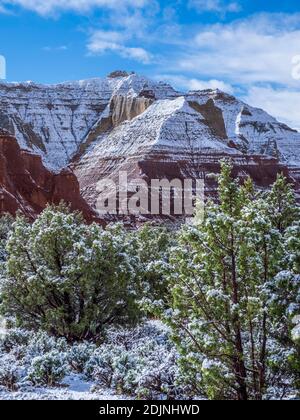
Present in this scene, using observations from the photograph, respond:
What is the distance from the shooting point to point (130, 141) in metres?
154

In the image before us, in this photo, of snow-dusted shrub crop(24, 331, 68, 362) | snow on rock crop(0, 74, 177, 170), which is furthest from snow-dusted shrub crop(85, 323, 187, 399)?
snow on rock crop(0, 74, 177, 170)

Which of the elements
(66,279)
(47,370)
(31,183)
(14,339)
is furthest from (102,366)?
(31,183)

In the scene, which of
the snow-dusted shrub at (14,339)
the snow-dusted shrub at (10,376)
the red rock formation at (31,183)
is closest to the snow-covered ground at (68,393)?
→ the snow-dusted shrub at (10,376)

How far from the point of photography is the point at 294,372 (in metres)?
8.95

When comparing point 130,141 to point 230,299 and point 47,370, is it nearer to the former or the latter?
point 47,370

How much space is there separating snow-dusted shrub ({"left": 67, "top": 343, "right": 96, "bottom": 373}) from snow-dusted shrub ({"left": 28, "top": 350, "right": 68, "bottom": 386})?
1.25 metres

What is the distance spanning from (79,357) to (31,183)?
241 feet

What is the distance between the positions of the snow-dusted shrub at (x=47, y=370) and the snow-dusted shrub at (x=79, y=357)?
1252mm

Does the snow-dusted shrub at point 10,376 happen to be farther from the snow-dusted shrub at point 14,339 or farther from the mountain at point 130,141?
the mountain at point 130,141

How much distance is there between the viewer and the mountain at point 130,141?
139500 mm

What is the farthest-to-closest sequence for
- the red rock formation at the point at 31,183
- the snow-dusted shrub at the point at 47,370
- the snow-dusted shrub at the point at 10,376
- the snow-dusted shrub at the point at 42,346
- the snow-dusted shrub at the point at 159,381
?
1. the red rock formation at the point at 31,183
2. the snow-dusted shrub at the point at 42,346
3. the snow-dusted shrub at the point at 47,370
4. the snow-dusted shrub at the point at 10,376
5. the snow-dusted shrub at the point at 159,381

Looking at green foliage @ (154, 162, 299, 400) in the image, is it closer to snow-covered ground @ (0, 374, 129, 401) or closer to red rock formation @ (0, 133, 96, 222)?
snow-covered ground @ (0, 374, 129, 401)
